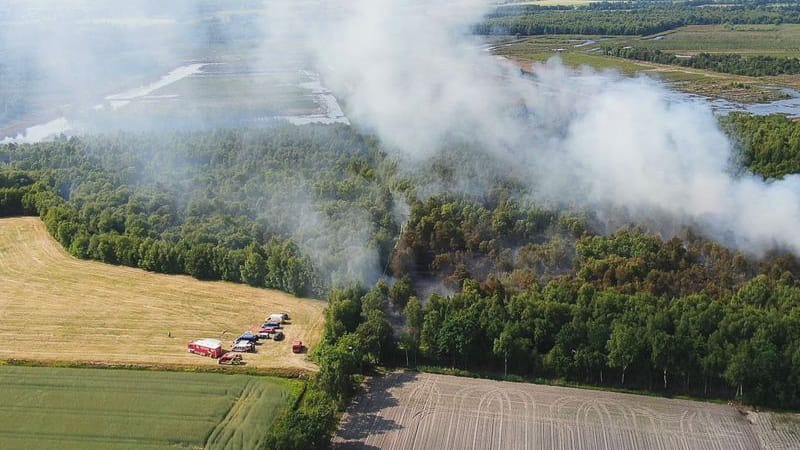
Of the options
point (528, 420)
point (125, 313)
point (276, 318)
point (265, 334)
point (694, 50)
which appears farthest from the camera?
point (694, 50)

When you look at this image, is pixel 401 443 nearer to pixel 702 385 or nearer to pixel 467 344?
pixel 467 344

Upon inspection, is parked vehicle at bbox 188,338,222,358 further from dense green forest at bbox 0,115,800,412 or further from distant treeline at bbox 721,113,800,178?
distant treeline at bbox 721,113,800,178

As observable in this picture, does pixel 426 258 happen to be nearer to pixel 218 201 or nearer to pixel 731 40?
pixel 218 201

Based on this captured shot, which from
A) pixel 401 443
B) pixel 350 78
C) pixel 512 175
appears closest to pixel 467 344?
pixel 401 443

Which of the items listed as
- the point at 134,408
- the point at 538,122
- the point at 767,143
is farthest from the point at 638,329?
the point at 767,143

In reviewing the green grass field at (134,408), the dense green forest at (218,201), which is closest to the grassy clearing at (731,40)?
the dense green forest at (218,201)

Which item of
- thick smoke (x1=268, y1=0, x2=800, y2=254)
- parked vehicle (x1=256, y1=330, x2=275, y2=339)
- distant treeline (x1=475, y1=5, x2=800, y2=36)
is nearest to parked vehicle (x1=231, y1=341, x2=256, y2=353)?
parked vehicle (x1=256, y1=330, x2=275, y2=339)
